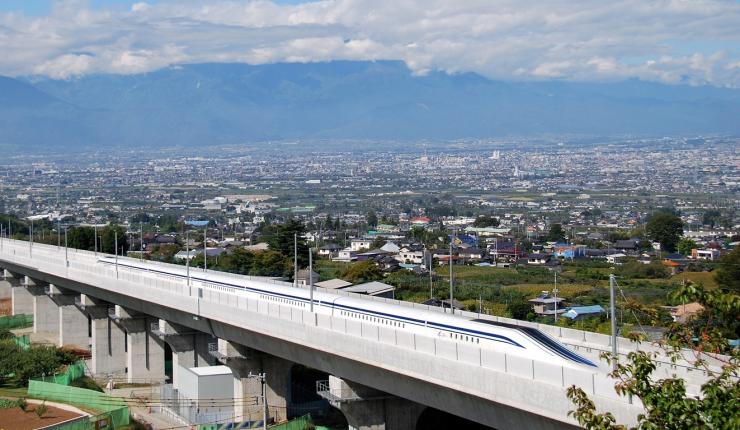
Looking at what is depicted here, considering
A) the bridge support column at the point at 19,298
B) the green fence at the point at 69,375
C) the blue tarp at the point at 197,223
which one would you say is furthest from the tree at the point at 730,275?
the blue tarp at the point at 197,223

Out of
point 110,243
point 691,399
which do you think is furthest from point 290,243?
point 691,399

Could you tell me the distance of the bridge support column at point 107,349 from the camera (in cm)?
4484

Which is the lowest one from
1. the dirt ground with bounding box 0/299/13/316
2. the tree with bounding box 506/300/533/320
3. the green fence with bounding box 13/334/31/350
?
the dirt ground with bounding box 0/299/13/316

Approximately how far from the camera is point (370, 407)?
2578 cm

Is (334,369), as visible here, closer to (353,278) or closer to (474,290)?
(474,290)

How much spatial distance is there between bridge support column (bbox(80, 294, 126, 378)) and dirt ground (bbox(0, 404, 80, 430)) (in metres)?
9.69

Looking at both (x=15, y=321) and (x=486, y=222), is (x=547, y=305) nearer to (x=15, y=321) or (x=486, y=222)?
(x=15, y=321)

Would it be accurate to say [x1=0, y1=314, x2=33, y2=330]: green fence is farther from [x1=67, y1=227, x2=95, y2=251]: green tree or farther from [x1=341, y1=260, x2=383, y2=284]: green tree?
[x1=341, y1=260, x2=383, y2=284]: green tree

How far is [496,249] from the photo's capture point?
79.5 m

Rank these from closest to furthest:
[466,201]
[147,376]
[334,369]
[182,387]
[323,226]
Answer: [334,369] < [182,387] < [147,376] < [323,226] < [466,201]

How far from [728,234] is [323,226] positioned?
1705 inches

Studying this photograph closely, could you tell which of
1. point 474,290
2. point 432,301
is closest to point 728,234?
point 474,290

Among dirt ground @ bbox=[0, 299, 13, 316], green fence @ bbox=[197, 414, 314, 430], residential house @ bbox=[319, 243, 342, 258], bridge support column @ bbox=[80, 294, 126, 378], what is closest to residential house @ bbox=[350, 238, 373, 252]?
residential house @ bbox=[319, 243, 342, 258]

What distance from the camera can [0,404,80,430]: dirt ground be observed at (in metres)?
31.8
